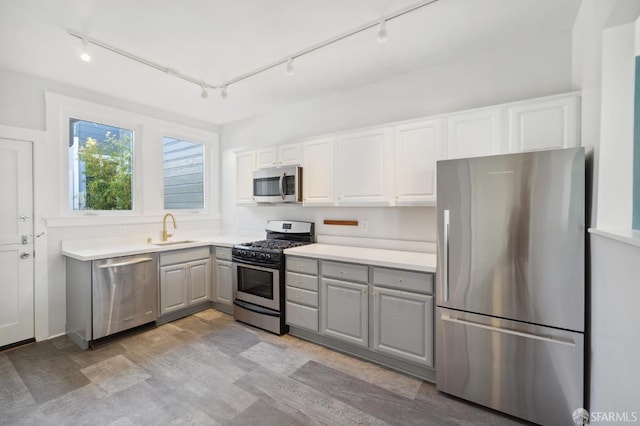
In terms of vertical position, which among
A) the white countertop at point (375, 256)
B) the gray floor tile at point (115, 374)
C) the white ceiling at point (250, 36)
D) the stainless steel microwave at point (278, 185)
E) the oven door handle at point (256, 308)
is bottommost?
the gray floor tile at point (115, 374)

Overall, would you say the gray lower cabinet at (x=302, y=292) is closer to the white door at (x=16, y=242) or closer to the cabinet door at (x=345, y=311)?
the cabinet door at (x=345, y=311)

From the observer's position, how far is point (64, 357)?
2592 millimetres

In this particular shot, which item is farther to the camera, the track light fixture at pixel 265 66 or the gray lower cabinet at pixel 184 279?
the gray lower cabinet at pixel 184 279

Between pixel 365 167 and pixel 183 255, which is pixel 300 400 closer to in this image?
pixel 365 167

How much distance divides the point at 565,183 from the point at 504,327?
3.25 ft

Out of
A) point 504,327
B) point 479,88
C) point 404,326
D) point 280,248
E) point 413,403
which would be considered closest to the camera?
point 504,327

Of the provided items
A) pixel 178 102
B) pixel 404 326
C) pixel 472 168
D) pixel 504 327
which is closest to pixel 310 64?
pixel 472 168

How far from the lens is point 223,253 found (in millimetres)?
3686

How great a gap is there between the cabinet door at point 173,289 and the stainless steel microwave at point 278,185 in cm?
132

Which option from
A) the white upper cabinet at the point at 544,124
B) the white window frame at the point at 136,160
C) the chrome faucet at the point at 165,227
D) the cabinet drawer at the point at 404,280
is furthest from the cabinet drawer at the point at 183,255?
the white upper cabinet at the point at 544,124

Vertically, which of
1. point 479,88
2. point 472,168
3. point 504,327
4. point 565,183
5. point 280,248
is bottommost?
point 504,327

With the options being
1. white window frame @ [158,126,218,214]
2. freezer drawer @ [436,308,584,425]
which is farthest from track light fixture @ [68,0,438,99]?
freezer drawer @ [436,308,584,425]

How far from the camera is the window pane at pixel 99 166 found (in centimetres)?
321

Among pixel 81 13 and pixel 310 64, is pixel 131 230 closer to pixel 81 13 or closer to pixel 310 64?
pixel 81 13
